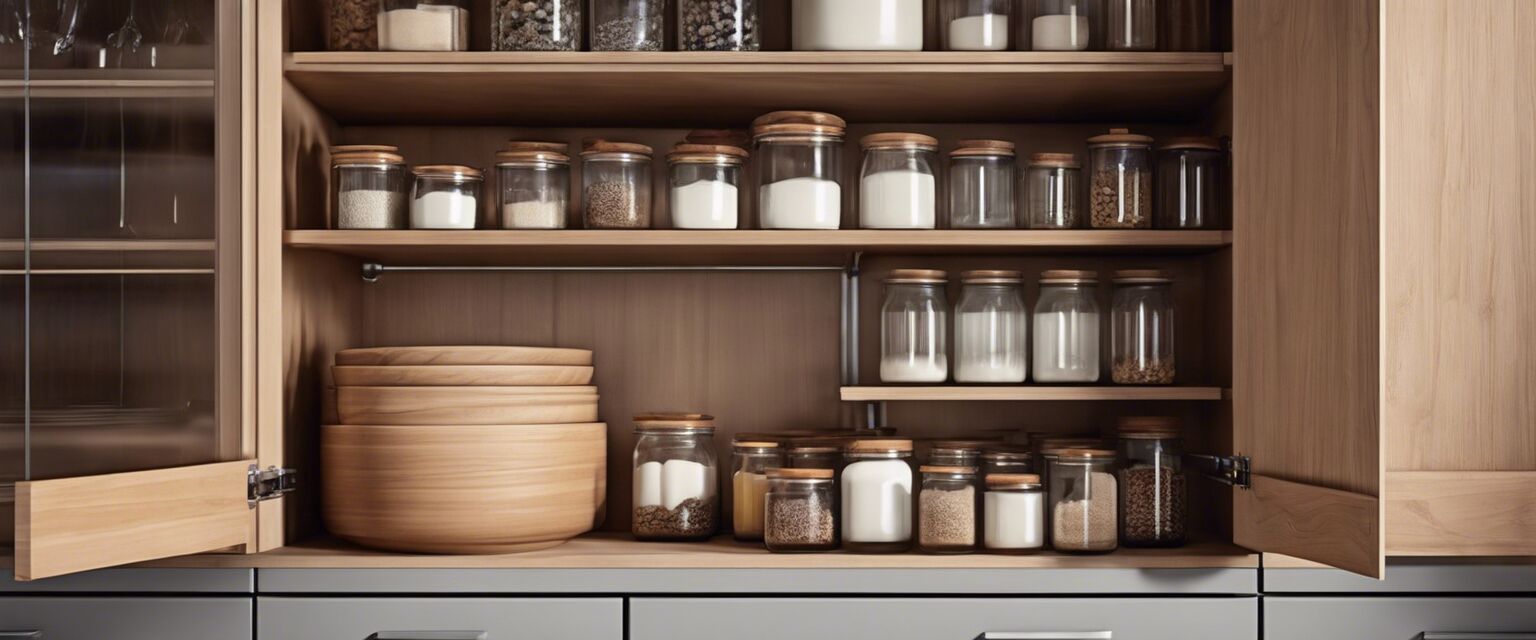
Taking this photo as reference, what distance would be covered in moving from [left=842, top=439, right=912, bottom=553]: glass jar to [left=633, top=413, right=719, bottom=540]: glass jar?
0.22 metres

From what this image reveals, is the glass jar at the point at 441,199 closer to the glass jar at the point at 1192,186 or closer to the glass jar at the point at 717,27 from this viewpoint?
the glass jar at the point at 717,27

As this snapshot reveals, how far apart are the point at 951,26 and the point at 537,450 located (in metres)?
0.82

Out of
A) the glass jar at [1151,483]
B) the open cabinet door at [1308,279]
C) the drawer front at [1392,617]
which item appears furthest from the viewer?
the glass jar at [1151,483]

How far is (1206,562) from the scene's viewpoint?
64.7 inches

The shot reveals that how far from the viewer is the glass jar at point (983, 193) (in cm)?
181

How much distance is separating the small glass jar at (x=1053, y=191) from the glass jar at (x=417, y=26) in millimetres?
838

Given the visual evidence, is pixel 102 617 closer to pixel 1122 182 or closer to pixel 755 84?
pixel 755 84

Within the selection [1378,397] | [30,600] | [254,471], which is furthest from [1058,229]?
[30,600]

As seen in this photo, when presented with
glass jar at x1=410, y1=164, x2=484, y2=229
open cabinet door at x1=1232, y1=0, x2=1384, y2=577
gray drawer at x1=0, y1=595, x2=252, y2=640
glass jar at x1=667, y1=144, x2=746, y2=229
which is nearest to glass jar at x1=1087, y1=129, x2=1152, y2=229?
open cabinet door at x1=1232, y1=0, x2=1384, y2=577

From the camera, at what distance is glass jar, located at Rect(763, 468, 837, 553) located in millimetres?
1691

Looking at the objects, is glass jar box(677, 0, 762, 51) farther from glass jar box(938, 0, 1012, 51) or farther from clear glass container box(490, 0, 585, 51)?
glass jar box(938, 0, 1012, 51)

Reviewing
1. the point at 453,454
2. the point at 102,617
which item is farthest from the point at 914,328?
the point at 102,617

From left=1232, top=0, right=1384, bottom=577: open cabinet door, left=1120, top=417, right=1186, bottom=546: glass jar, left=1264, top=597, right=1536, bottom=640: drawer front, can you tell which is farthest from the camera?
left=1120, top=417, right=1186, bottom=546: glass jar

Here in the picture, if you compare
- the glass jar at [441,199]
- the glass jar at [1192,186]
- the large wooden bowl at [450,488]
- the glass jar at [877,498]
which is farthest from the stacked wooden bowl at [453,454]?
the glass jar at [1192,186]
